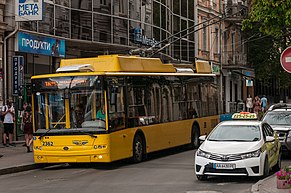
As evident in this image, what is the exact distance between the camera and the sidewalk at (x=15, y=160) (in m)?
18.2

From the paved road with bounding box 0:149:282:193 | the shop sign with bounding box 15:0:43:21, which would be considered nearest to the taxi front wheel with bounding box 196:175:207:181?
the paved road with bounding box 0:149:282:193

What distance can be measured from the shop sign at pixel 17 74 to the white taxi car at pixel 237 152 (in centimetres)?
1263

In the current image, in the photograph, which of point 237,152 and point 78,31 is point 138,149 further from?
point 78,31

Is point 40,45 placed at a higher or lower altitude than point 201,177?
higher

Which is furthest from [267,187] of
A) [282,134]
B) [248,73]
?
[248,73]

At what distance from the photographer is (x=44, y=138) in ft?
58.9

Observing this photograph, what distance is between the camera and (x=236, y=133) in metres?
15.3

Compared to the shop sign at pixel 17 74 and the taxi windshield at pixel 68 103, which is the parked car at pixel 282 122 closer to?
the taxi windshield at pixel 68 103

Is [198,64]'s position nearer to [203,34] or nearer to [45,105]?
[45,105]

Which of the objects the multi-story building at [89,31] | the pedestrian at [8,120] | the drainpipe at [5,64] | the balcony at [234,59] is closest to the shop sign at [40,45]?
the multi-story building at [89,31]

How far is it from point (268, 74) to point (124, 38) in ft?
96.1

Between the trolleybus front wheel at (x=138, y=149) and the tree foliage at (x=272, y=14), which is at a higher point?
the tree foliage at (x=272, y=14)

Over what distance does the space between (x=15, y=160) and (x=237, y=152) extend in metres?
8.91

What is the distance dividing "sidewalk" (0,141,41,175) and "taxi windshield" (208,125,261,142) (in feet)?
21.0
